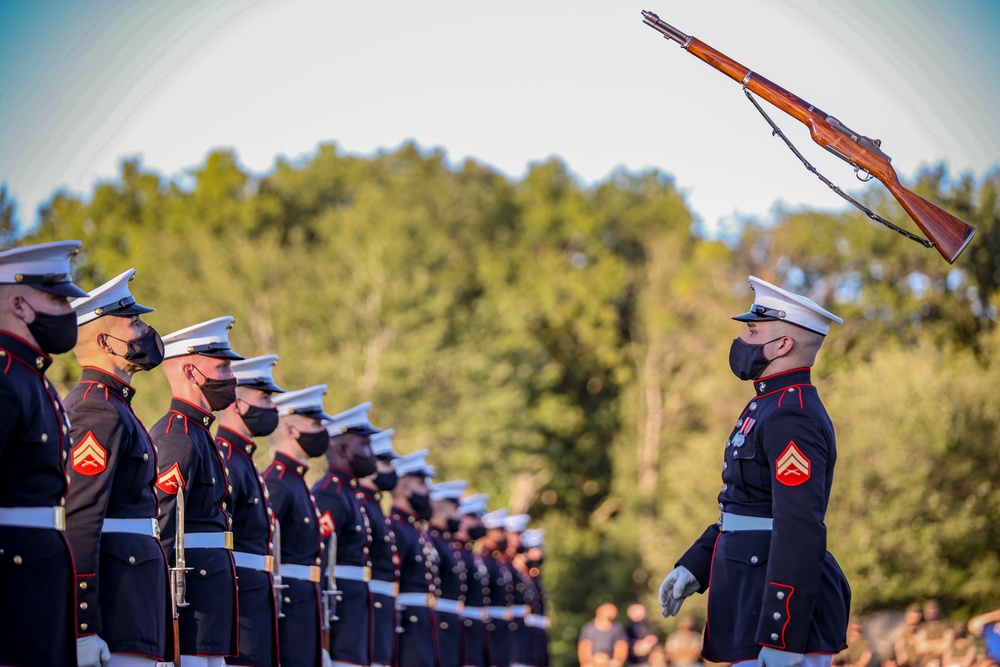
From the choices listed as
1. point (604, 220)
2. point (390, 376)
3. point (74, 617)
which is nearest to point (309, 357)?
point (390, 376)

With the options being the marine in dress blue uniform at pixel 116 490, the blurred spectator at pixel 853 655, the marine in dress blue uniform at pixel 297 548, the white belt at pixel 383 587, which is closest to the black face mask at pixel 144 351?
the marine in dress blue uniform at pixel 116 490

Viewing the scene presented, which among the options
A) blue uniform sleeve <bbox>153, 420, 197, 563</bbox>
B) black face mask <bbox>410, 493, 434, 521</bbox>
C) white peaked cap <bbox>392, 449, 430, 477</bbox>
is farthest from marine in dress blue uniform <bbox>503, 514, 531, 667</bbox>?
blue uniform sleeve <bbox>153, 420, 197, 563</bbox>

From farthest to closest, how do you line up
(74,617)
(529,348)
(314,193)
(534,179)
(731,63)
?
(534,179) < (314,193) < (529,348) < (731,63) < (74,617)

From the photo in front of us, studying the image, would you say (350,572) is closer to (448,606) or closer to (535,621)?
(448,606)

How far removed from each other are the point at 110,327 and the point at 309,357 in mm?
28922

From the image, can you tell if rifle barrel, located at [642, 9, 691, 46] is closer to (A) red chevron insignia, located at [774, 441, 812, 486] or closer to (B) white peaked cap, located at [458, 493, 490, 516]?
(A) red chevron insignia, located at [774, 441, 812, 486]

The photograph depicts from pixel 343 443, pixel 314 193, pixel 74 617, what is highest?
pixel 314 193

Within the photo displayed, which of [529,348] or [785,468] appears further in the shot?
[529,348]

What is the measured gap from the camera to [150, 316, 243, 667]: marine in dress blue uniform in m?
8.24

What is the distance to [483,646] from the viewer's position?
17.9 meters

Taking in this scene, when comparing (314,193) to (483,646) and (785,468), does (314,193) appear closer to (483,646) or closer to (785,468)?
(483,646)

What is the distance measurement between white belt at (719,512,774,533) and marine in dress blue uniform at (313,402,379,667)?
4.48 m

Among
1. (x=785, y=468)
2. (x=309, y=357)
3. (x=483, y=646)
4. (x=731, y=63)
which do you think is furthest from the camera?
(x=309, y=357)

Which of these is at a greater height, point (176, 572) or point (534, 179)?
point (534, 179)
